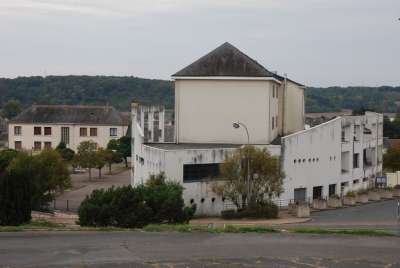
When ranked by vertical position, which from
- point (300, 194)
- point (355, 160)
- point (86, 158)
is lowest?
point (300, 194)

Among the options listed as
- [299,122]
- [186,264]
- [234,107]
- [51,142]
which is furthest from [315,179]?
[51,142]

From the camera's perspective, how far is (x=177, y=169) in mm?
42406

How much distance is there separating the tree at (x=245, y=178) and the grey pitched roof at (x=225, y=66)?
29.4ft

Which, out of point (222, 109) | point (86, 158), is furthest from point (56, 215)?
point (86, 158)

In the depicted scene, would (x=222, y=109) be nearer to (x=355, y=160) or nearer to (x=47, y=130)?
(x=355, y=160)

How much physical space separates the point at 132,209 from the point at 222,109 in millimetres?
20423

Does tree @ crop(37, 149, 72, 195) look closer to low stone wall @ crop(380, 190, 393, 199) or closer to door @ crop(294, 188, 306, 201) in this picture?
door @ crop(294, 188, 306, 201)

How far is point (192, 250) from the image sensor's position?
18453 mm

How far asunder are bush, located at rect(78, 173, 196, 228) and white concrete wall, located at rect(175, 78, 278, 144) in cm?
1763

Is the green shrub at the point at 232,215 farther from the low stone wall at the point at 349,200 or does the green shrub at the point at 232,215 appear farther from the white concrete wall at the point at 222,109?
the low stone wall at the point at 349,200

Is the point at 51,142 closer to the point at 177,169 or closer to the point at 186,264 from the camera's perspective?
the point at 177,169

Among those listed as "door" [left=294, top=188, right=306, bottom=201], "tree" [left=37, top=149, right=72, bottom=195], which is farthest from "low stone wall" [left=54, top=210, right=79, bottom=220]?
"door" [left=294, top=188, right=306, bottom=201]

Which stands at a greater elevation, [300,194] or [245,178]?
[245,178]

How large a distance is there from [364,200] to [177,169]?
15.9 m
